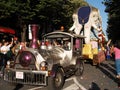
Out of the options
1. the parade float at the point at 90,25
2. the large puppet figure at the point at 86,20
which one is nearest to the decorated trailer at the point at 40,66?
the parade float at the point at 90,25

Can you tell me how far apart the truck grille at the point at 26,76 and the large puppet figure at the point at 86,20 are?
13.1m

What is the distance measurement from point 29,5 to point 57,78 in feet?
86.8

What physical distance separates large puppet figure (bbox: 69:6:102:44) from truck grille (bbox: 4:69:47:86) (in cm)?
1311

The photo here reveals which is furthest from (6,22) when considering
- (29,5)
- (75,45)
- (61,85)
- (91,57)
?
(61,85)

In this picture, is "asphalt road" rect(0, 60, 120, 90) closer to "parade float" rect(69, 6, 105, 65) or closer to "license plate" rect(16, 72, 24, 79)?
"license plate" rect(16, 72, 24, 79)

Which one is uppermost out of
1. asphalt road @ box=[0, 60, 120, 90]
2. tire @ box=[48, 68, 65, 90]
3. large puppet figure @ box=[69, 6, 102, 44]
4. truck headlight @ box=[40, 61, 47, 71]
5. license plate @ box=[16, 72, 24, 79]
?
large puppet figure @ box=[69, 6, 102, 44]

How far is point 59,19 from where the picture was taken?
138ft

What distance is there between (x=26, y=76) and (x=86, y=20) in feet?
47.1

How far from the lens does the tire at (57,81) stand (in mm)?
10477

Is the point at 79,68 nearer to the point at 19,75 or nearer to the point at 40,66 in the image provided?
the point at 40,66

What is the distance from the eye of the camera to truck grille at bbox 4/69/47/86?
10.4 m

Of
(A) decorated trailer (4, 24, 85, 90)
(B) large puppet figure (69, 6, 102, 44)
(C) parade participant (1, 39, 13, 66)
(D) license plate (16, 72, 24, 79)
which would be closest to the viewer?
(A) decorated trailer (4, 24, 85, 90)

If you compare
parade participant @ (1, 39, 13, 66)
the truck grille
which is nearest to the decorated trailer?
the truck grille

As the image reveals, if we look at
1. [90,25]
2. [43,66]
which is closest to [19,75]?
[43,66]
